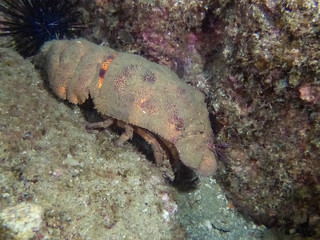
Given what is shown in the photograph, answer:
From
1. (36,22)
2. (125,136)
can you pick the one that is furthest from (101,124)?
(36,22)

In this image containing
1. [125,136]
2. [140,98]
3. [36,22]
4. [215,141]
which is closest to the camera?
[140,98]

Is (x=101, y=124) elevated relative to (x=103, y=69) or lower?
lower

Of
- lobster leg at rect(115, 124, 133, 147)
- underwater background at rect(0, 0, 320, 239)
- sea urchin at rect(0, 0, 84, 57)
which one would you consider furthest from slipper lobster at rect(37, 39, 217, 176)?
sea urchin at rect(0, 0, 84, 57)

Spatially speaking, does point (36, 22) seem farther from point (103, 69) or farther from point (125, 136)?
point (125, 136)

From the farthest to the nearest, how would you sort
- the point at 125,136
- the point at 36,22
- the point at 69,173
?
the point at 36,22, the point at 125,136, the point at 69,173

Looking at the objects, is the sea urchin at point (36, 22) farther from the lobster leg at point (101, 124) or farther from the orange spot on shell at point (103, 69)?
the lobster leg at point (101, 124)

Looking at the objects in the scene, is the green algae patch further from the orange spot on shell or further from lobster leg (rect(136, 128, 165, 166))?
the orange spot on shell

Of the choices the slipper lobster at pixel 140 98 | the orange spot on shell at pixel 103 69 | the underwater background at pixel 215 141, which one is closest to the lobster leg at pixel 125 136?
the slipper lobster at pixel 140 98
